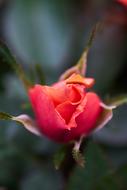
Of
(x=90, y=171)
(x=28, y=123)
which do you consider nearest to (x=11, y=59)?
(x=28, y=123)

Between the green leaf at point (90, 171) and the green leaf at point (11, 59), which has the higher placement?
the green leaf at point (11, 59)

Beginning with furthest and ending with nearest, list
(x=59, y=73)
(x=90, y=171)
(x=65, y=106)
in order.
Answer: (x=59, y=73) → (x=90, y=171) → (x=65, y=106)

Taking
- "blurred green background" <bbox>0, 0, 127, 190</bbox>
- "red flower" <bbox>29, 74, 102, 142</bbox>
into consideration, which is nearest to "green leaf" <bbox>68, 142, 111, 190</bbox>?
"blurred green background" <bbox>0, 0, 127, 190</bbox>

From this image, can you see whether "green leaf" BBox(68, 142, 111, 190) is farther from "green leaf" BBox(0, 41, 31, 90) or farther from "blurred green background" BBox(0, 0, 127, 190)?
"green leaf" BBox(0, 41, 31, 90)

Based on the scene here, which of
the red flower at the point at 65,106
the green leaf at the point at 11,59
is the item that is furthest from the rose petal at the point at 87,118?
the green leaf at the point at 11,59

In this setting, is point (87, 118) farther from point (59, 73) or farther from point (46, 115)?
point (59, 73)

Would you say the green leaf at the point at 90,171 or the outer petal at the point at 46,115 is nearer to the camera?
the outer petal at the point at 46,115

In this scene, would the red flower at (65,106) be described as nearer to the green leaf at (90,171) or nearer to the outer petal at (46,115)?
the outer petal at (46,115)
